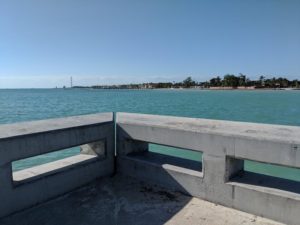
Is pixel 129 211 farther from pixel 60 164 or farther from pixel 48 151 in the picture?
pixel 60 164

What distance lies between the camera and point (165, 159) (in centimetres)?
598

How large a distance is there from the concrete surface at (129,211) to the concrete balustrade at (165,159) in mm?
164

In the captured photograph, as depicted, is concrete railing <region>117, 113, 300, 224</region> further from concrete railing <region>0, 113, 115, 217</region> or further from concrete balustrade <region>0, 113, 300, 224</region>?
concrete railing <region>0, 113, 115, 217</region>

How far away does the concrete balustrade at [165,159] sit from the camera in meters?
4.33

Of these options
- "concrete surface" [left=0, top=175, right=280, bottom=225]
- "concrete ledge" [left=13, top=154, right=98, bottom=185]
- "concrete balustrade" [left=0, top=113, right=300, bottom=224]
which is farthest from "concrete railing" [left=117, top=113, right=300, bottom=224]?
"concrete ledge" [left=13, top=154, right=98, bottom=185]

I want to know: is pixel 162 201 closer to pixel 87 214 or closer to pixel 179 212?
pixel 179 212

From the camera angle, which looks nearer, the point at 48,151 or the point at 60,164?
the point at 48,151

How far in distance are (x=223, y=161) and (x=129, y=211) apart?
1645mm

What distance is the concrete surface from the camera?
172 inches

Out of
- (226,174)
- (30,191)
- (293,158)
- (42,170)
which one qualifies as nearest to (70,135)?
(42,170)

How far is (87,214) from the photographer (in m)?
4.61

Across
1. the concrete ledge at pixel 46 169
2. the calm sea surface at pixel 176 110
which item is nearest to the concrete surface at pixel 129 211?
the concrete ledge at pixel 46 169

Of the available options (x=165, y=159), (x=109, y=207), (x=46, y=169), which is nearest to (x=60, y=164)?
(x=46, y=169)

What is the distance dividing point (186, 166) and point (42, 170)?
8.34ft
